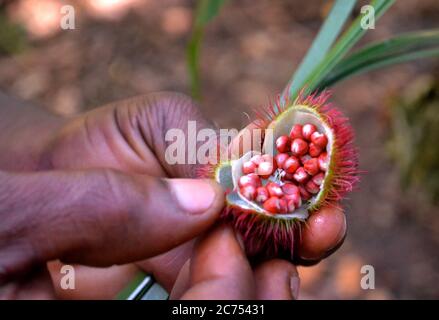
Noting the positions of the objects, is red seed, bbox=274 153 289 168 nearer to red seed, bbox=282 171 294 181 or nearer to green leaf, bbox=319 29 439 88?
red seed, bbox=282 171 294 181

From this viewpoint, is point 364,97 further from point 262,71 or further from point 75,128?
point 75,128

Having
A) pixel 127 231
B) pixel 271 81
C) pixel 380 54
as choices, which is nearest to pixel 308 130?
pixel 380 54

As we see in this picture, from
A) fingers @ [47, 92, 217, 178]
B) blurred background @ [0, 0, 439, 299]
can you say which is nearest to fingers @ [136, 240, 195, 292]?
fingers @ [47, 92, 217, 178]

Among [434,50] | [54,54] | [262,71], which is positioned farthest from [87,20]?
[434,50]

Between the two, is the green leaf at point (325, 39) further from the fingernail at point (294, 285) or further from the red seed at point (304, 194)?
the fingernail at point (294, 285)

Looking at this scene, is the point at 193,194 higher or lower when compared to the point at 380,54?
lower

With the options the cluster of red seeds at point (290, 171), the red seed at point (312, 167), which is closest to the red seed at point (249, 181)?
the cluster of red seeds at point (290, 171)

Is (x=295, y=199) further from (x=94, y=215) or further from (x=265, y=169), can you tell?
(x=94, y=215)
